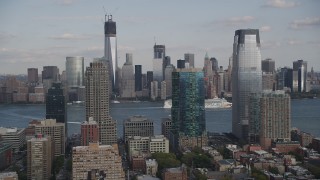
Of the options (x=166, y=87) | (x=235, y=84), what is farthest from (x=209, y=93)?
(x=235, y=84)

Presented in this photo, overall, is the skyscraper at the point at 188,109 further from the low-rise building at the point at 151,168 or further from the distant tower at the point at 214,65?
the distant tower at the point at 214,65

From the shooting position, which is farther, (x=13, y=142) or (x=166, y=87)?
(x=166, y=87)

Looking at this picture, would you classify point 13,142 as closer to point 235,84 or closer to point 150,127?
point 150,127

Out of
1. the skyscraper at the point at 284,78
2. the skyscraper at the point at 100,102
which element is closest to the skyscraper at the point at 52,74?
the skyscraper at the point at 284,78

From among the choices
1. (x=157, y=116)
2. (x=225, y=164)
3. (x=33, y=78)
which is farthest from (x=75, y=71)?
(x=225, y=164)

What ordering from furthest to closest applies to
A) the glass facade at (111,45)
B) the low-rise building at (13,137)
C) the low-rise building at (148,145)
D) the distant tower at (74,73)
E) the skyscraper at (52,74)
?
the glass facade at (111,45), the distant tower at (74,73), the skyscraper at (52,74), the low-rise building at (13,137), the low-rise building at (148,145)
